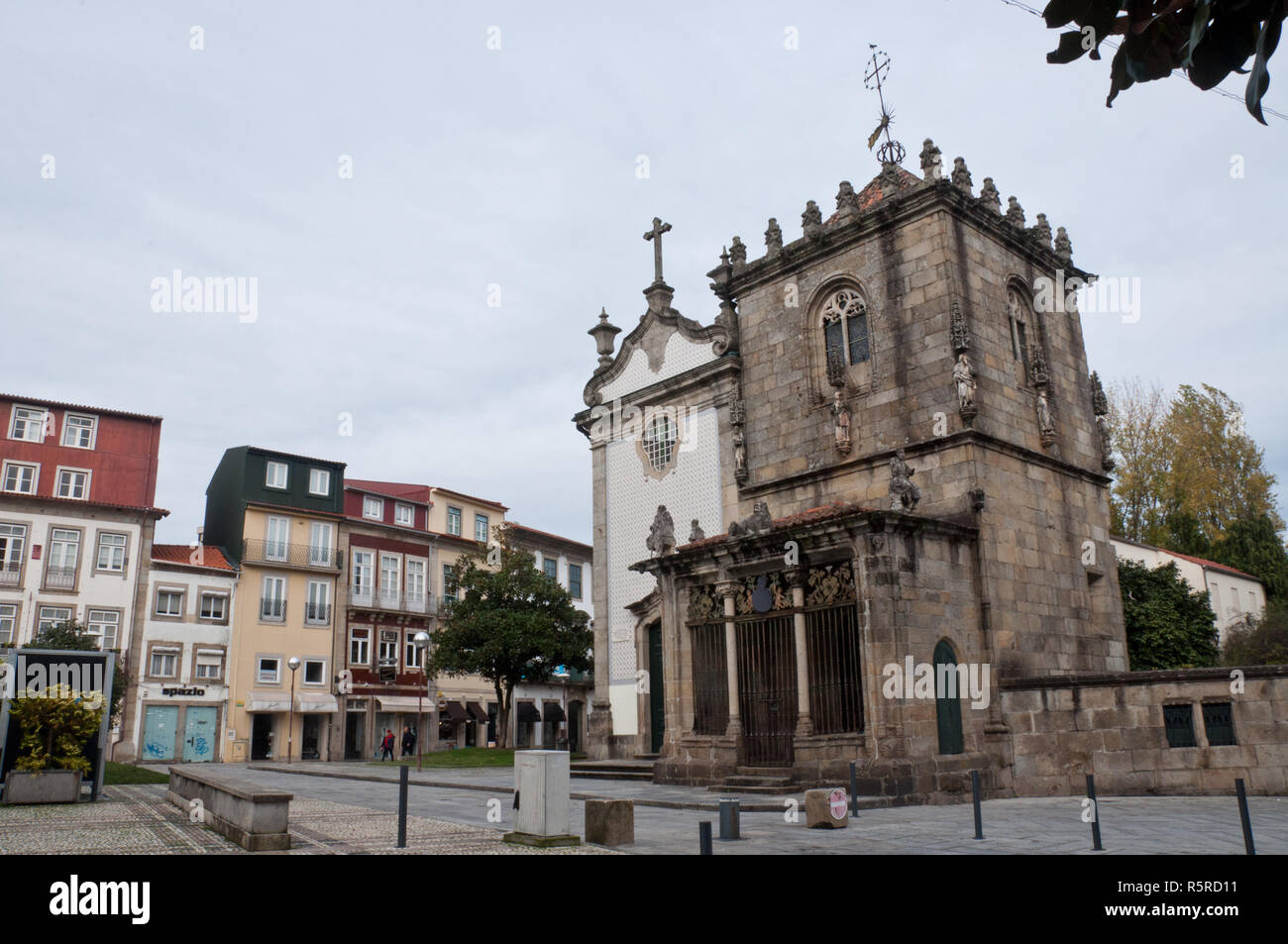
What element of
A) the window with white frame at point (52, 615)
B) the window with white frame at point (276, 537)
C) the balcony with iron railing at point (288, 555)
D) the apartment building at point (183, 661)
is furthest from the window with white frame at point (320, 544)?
the window with white frame at point (52, 615)

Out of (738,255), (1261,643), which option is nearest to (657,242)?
(738,255)

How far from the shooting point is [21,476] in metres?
38.0

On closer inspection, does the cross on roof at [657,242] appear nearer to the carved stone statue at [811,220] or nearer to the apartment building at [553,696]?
the carved stone statue at [811,220]

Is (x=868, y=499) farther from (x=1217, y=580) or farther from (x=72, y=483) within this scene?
(x=72, y=483)

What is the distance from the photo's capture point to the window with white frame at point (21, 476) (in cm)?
3769

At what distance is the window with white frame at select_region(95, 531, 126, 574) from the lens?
3866 centimetres

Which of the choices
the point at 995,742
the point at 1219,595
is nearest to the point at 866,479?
the point at 995,742

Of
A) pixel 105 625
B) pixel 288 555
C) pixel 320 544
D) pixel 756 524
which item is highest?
pixel 320 544

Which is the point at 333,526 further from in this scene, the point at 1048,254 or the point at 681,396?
the point at 1048,254

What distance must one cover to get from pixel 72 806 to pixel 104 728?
1864 mm

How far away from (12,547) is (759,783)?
1303 inches

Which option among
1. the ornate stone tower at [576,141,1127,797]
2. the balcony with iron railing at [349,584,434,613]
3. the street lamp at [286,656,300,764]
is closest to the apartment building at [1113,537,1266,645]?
the ornate stone tower at [576,141,1127,797]

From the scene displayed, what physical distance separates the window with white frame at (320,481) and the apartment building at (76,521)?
24.6 ft

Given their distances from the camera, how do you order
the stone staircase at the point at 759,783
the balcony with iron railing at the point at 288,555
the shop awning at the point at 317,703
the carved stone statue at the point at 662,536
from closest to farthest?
the stone staircase at the point at 759,783, the carved stone statue at the point at 662,536, the shop awning at the point at 317,703, the balcony with iron railing at the point at 288,555
